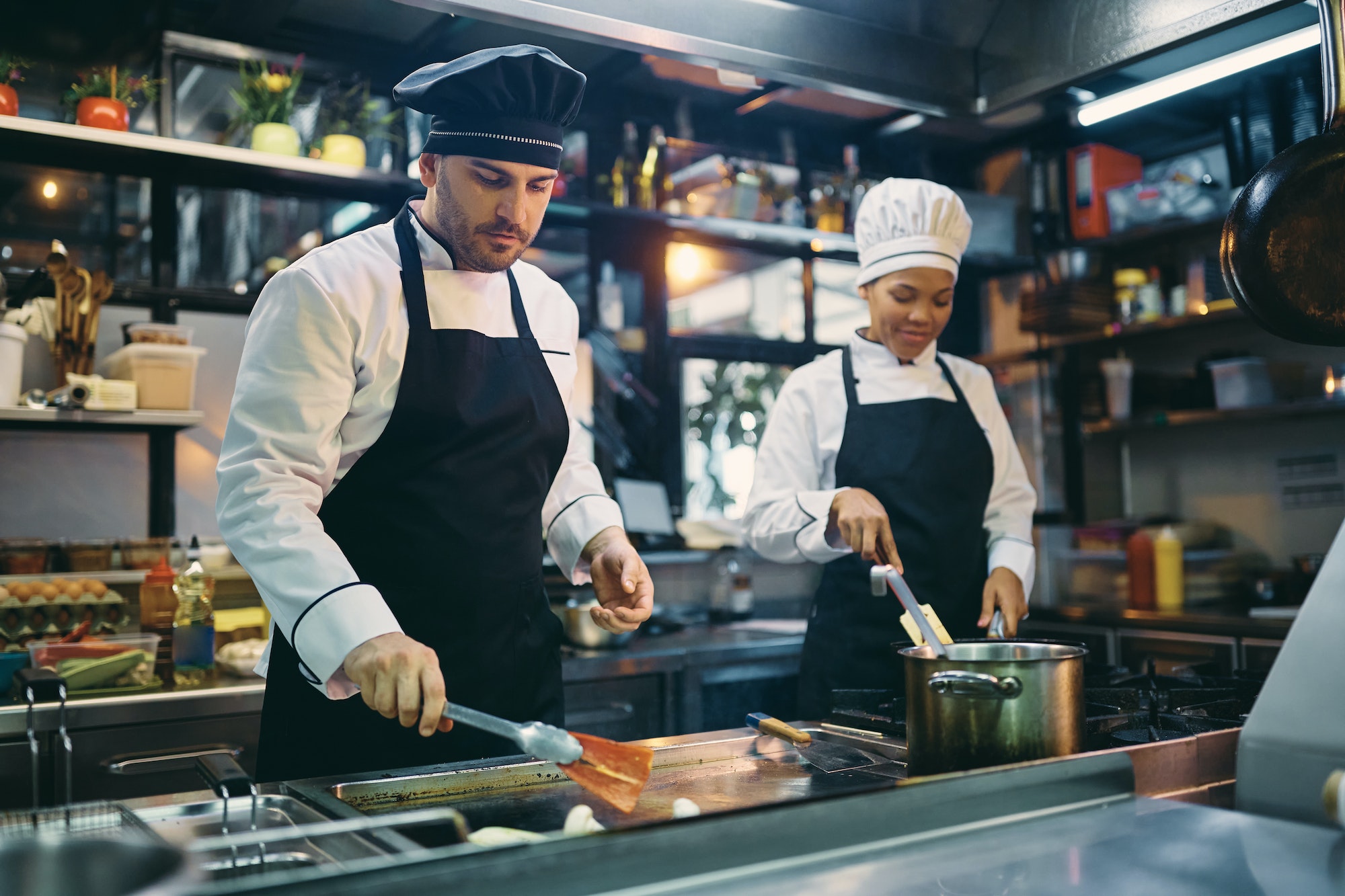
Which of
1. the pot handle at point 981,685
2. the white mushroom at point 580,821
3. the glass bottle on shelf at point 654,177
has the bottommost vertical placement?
the white mushroom at point 580,821

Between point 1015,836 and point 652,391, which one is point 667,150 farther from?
point 1015,836

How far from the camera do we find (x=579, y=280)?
429 cm

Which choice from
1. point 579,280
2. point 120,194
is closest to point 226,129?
point 120,194

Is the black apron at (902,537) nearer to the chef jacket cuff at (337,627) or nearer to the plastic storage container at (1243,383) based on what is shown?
the chef jacket cuff at (337,627)

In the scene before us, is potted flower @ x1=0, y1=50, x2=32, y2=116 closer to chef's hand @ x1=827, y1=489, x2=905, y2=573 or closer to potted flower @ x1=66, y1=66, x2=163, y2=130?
potted flower @ x1=66, y1=66, x2=163, y2=130

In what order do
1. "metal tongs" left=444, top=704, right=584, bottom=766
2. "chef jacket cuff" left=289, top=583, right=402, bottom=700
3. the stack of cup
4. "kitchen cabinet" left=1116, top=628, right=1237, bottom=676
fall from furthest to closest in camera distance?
the stack of cup
"kitchen cabinet" left=1116, top=628, right=1237, bottom=676
"chef jacket cuff" left=289, top=583, right=402, bottom=700
"metal tongs" left=444, top=704, right=584, bottom=766

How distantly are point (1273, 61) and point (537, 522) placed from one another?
3.40m

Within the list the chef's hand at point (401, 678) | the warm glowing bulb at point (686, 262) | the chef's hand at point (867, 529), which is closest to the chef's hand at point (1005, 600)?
the chef's hand at point (867, 529)

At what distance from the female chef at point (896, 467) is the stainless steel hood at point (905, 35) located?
589 millimetres

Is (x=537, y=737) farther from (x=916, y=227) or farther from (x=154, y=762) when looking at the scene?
(x=154, y=762)

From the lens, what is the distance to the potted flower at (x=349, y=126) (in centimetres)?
326

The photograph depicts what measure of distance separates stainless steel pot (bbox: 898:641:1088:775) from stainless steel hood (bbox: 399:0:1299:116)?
2.89ft

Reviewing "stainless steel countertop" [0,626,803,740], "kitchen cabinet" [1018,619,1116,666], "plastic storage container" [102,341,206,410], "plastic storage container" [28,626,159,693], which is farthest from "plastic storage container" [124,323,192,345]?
"kitchen cabinet" [1018,619,1116,666]

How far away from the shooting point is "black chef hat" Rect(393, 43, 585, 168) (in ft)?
4.88
